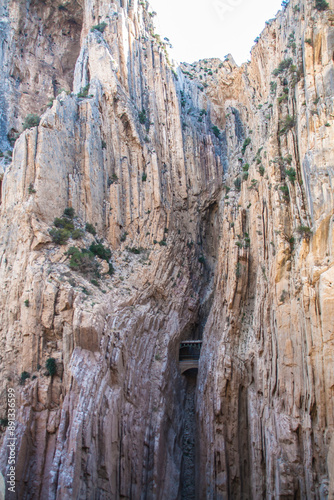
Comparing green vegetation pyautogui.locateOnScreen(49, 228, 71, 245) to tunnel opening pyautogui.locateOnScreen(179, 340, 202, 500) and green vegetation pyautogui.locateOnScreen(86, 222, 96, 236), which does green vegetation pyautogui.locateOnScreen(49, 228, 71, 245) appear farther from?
tunnel opening pyautogui.locateOnScreen(179, 340, 202, 500)

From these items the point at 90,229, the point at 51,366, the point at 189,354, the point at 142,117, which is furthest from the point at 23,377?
the point at 142,117

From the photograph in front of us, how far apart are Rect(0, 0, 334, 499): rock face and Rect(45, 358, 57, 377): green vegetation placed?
130 millimetres

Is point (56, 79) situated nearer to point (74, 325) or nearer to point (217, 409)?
point (74, 325)

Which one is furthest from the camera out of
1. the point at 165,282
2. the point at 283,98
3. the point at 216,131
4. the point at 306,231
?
the point at 216,131

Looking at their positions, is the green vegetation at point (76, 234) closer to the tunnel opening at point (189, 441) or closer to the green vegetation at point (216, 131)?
the tunnel opening at point (189, 441)

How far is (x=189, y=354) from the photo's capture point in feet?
105

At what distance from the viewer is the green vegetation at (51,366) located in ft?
76.4

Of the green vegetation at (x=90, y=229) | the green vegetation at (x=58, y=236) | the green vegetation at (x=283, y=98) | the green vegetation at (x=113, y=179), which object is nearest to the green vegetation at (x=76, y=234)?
the green vegetation at (x=58, y=236)

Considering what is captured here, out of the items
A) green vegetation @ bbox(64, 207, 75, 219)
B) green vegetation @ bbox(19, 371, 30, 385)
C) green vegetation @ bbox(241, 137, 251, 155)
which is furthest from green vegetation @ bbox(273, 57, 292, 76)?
green vegetation @ bbox(19, 371, 30, 385)

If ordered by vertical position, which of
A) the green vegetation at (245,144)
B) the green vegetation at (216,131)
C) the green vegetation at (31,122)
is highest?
the green vegetation at (216,131)

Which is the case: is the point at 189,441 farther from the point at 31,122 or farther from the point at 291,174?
the point at 31,122

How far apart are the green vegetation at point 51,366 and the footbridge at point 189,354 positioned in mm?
10054

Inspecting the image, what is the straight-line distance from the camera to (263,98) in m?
36.7

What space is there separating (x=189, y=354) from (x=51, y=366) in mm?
11542
